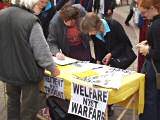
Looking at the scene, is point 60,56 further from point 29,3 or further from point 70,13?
point 29,3

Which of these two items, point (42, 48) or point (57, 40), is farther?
point (57, 40)

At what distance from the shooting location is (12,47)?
420cm

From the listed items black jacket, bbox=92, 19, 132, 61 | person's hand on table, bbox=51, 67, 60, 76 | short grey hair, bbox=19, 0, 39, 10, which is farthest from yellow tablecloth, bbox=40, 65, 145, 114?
short grey hair, bbox=19, 0, 39, 10

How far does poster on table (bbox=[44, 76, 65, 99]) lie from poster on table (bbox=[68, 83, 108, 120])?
0.18 meters

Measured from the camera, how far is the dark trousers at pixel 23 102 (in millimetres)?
4375

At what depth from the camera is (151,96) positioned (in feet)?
13.9

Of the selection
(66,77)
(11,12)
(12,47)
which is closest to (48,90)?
(66,77)

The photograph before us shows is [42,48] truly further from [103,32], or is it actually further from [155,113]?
[155,113]

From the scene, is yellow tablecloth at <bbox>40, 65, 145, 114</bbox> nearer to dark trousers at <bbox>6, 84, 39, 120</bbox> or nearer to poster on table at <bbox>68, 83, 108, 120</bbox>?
poster on table at <bbox>68, 83, 108, 120</bbox>

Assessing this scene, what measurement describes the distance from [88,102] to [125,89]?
370 millimetres

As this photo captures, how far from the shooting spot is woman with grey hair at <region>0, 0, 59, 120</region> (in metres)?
4.11

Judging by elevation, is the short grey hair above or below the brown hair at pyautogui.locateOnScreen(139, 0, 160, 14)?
below

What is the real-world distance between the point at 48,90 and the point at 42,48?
56 cm

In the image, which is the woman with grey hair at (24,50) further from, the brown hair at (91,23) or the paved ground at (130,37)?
the paved ground at (130,37)
